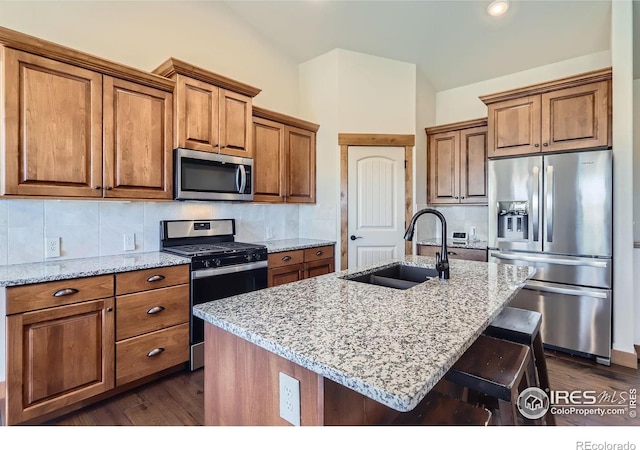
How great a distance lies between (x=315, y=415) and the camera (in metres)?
0.84

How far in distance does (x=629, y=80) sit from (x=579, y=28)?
2.64 ft

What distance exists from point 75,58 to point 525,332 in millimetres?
2923

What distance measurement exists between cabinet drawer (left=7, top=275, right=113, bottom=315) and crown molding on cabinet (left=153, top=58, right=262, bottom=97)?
1580 millimetres

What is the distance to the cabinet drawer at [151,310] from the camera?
2.06m

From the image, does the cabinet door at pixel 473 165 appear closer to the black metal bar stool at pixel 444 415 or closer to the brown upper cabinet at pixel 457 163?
the brown upper cabinet at pixel 457 163

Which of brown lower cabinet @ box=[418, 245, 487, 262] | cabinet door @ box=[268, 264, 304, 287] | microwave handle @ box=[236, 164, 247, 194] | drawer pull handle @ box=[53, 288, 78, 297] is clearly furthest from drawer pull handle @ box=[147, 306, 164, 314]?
brown lower cabinet @ box=[418, 245, 487, 262]

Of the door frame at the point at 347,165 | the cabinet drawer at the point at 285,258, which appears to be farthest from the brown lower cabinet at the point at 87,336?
the door frame at the point at 347,165

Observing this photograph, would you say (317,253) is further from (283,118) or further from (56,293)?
(56,293)

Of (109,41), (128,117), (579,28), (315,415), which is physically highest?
(579,28)

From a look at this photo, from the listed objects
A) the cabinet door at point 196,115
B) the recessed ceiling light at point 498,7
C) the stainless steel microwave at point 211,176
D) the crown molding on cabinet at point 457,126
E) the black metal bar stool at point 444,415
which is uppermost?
the recessed ceiling light at point 498,7

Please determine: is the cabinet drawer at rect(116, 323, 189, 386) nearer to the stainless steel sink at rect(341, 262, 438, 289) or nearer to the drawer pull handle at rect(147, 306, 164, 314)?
the drawer pull handle at rect(147, 306, 164, 314)

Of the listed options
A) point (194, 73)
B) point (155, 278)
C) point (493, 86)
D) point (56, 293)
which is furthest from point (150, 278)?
point (493, 86)
